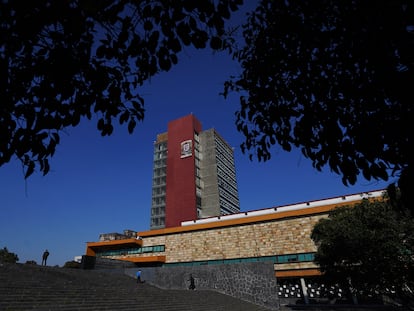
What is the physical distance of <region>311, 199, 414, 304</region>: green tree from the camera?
12.5 m

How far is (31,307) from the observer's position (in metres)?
8.02

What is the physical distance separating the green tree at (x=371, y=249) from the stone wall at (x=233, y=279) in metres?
3.70

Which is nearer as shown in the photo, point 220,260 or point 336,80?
point 336,80

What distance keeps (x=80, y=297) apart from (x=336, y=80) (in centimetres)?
1090

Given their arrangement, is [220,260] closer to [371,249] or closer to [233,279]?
[233,279]

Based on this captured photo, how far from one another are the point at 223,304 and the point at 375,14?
1564 cm

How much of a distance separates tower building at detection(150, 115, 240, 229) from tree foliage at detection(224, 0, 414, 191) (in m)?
48.5

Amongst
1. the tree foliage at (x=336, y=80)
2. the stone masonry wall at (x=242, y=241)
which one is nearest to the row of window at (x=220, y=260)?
the stone masonry wall at (x=242, y=241)

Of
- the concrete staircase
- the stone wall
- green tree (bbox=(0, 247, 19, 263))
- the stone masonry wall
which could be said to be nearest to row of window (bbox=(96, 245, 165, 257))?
the stone masonry wall

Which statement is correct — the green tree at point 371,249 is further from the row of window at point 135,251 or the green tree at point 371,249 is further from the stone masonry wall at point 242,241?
the row of window at point 135,251

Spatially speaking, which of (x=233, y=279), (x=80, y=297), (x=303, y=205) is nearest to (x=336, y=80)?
(x=80, y=297)

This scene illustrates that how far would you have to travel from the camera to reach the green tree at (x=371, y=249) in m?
12.5

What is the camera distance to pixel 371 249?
13.3 meters

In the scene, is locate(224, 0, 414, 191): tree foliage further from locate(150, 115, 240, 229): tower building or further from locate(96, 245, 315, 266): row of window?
locate(150, 115, 240, 229): tower building
